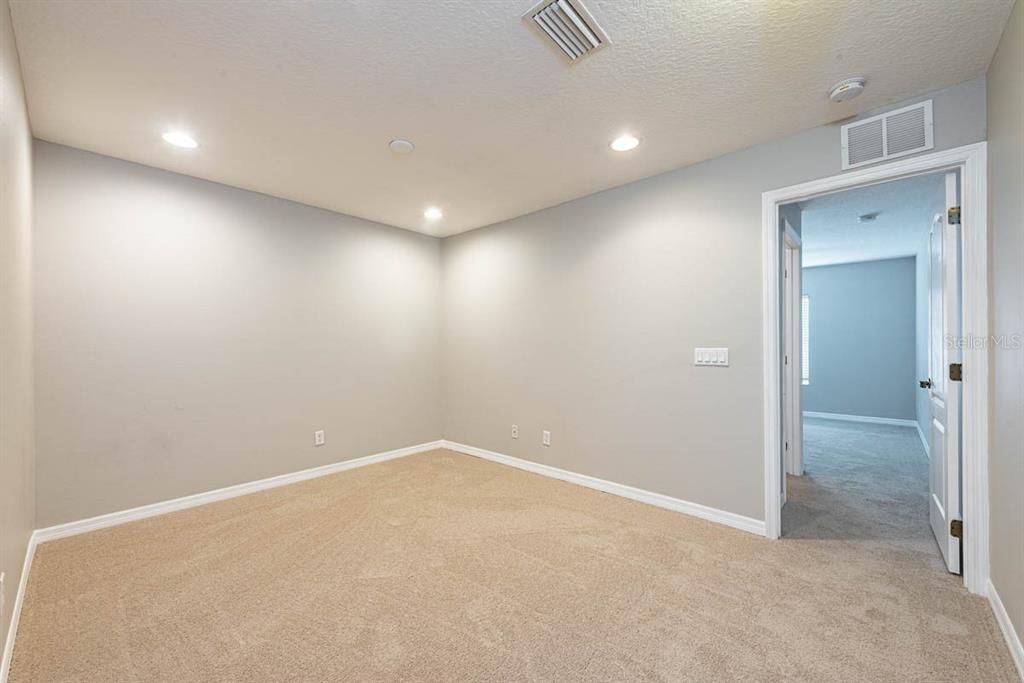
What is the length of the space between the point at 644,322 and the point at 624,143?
132cm

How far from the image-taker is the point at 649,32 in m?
1.81

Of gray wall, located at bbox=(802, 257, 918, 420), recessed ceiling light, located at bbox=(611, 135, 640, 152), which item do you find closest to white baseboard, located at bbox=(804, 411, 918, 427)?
gray wall, located at bbox=(802, 257, 918, 420)

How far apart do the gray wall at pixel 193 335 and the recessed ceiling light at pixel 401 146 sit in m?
1.60

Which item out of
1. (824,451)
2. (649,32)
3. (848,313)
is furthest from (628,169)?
(848,313)

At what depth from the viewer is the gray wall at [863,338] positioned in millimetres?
6562

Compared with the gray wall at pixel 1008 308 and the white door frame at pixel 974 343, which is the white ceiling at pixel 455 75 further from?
the white door frame at pixel 974 343

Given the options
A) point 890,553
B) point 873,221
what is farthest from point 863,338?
point 890,553

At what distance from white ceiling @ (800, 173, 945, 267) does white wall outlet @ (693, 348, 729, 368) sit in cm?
126

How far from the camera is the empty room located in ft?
5.73

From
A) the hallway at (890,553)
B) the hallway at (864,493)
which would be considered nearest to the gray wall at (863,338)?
the hallway at (864,493)

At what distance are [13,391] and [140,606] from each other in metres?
1.13

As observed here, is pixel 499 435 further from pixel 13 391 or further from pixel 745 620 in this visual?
pixel 13 391

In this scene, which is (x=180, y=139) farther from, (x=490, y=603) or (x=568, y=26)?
(x=490, y=603)

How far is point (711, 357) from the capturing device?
303cm
